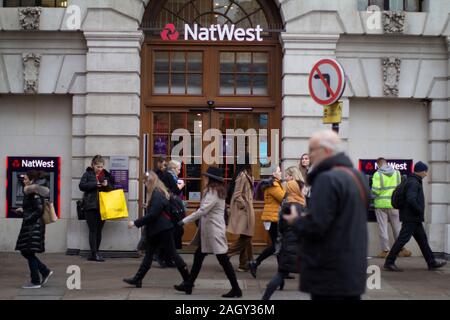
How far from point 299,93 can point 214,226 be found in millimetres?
→ 5297

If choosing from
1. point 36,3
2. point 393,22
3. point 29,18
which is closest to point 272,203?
point 393,22

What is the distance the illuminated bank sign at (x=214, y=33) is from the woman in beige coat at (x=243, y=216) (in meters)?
Result: 3.05

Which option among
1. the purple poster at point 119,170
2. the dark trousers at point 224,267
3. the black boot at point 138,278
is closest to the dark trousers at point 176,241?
the purple poster at point 119,170

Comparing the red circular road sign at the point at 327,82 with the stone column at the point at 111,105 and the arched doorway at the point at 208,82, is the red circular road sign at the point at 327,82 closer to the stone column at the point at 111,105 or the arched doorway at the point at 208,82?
the arched doorway at the point at 208,82

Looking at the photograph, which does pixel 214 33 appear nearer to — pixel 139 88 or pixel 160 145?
pixel 139 88

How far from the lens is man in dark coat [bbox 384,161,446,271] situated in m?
13.2

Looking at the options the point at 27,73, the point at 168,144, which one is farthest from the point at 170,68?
the point at 27,73

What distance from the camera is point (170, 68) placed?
51.6 feet

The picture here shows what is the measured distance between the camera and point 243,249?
42.6 feet

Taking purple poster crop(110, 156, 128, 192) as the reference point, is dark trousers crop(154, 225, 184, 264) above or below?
below

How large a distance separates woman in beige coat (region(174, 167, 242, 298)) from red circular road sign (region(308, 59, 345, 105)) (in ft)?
5.70

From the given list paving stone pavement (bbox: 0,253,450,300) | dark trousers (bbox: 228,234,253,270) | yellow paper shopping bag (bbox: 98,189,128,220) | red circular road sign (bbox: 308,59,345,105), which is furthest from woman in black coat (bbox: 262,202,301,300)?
yellow paper shopping bag (bbox: 98,189,128,220)

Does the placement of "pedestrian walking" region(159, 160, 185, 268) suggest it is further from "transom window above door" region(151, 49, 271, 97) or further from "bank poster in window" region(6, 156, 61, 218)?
"bank poster in window" region(6, 156, 61, 218)

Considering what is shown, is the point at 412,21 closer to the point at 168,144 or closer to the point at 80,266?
the point at 168,144
